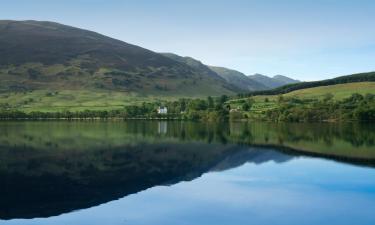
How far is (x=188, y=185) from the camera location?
124ft

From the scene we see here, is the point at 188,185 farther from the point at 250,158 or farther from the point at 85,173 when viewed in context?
the point at 250,158

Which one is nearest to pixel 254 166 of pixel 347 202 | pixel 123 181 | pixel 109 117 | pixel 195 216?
pixel 123 181

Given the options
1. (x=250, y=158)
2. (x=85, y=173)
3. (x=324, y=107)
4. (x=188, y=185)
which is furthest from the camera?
(x=324, y=107)

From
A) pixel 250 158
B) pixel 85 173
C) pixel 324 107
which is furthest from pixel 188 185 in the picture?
pixel 324 107

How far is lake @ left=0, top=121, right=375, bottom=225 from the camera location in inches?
1078

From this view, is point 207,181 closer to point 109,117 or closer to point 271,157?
point 271,157

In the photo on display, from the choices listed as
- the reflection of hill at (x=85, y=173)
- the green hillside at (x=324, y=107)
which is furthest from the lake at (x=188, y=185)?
the green hillside at (x=324, y=107)

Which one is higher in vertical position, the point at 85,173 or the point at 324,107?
the point at 324,107

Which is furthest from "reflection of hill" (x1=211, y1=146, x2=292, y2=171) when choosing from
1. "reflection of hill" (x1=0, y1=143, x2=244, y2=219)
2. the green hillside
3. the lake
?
the green hillside

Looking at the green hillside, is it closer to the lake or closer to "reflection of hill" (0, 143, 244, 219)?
the lake

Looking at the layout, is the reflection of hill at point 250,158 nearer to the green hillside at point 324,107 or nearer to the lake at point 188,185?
the lake at point 188,185

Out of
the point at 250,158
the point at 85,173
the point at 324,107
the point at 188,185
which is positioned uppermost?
the point at 324,107

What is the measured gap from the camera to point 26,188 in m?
36.2

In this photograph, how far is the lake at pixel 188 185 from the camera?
27.4m
